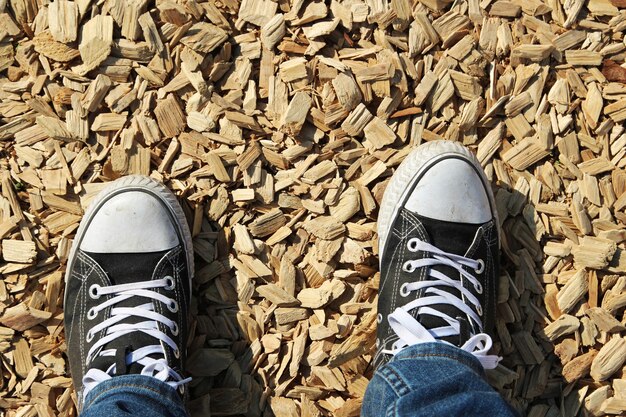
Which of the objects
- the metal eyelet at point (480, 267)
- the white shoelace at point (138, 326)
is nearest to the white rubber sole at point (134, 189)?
the white shoelace at point (138, 326)

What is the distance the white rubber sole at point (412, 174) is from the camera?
1742mm

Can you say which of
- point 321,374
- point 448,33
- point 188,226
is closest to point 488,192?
point 448,33

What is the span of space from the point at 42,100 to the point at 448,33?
3.30 feet

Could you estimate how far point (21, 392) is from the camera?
1771mm

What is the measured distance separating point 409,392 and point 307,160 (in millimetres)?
619

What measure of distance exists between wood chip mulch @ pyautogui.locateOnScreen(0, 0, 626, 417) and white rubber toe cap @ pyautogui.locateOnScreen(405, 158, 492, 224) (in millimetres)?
75

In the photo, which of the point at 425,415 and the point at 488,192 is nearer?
the point at 425,415

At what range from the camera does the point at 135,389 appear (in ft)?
5.24

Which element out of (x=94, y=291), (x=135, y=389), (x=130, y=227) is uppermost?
(x=130, y=227)

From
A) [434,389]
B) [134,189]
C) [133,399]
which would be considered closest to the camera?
[434,389]

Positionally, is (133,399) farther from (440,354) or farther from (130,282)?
→ (440,354)

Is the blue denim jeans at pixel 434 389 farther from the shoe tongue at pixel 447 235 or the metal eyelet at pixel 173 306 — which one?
the metal eyelet at pixel 173 306

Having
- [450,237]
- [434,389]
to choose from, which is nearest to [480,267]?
[450,237]

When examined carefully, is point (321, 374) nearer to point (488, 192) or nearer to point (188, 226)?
point (188, 226)
